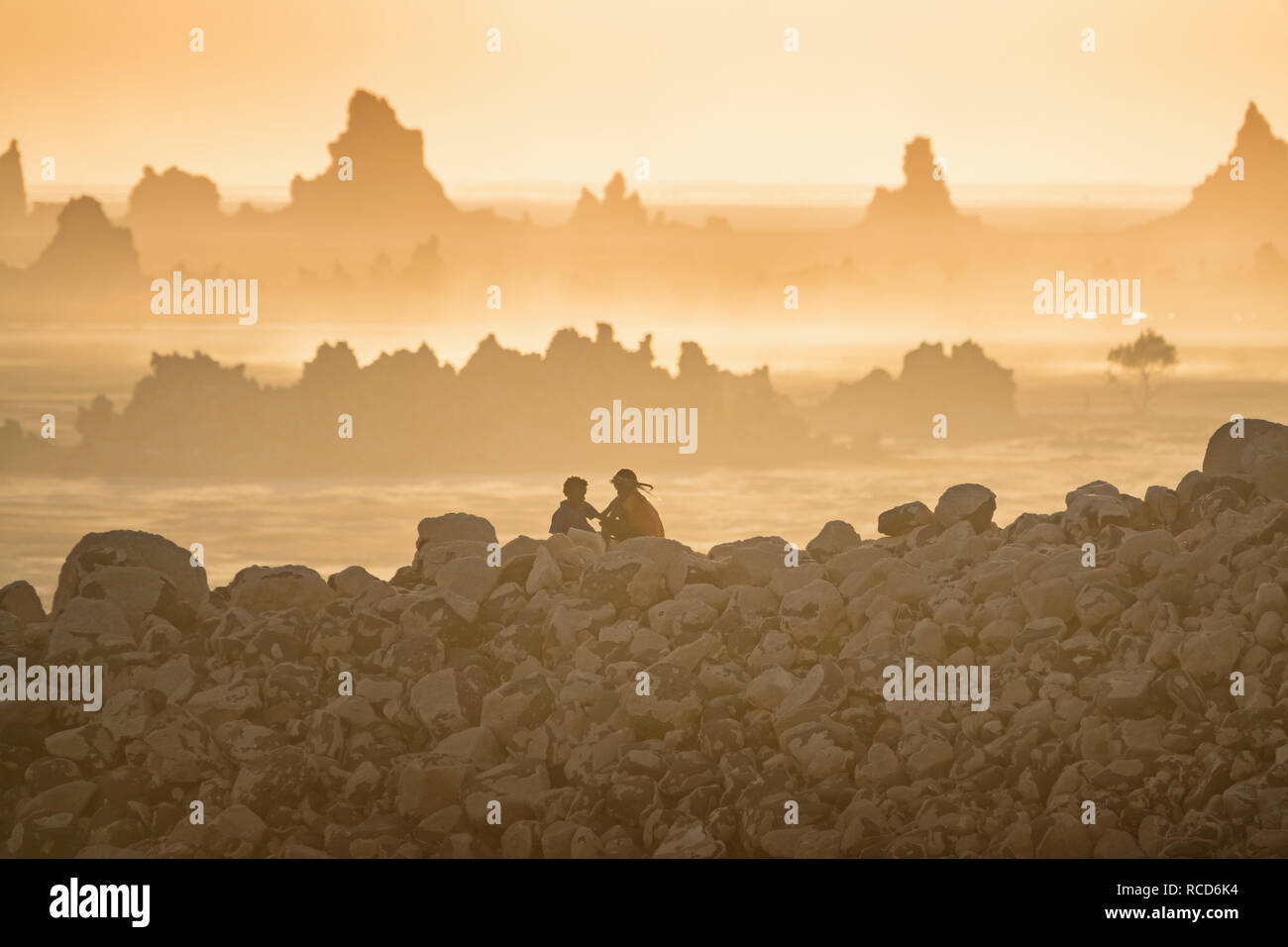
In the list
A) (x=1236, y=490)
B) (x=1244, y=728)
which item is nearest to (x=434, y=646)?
(x=1244, y=728)

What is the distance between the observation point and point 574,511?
22422mm

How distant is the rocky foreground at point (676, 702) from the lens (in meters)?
17.6

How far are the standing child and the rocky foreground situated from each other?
78 cm

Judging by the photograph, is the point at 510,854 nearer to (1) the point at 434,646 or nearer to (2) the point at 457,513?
(1) the point at 434,646

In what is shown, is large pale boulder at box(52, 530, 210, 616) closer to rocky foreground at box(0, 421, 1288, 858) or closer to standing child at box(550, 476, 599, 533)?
rocky foreground at box(0, 421, 1288, 858)

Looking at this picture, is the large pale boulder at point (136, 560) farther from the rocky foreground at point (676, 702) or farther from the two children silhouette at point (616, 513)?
the two children silhouette at point (616, 513)

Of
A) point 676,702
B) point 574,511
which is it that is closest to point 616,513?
point 574,511

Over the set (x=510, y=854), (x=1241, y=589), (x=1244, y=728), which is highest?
(x=1241, y=589)

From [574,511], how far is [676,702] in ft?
14.4

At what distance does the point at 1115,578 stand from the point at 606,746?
255 inches

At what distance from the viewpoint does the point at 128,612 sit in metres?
21.1

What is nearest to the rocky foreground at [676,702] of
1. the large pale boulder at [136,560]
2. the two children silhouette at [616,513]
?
the large pale boulder at [136,560]

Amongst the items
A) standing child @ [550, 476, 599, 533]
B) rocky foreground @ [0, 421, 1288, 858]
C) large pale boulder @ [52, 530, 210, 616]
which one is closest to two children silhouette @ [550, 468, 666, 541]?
standing child @ [550, 476, 599, 533]

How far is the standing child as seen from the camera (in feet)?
73.5
